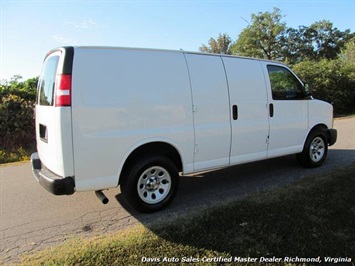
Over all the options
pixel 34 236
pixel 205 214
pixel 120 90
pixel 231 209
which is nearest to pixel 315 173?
pixel 231 209

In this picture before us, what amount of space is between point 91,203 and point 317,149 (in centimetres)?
459

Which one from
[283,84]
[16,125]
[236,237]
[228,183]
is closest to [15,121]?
[16,125]

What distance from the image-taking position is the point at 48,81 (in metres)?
4.05

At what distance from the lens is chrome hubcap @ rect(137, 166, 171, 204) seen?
13.3ft

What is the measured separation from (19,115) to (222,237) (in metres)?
8.55

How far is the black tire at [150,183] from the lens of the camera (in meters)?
3.89

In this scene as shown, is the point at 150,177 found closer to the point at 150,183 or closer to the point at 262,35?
the point at 150,183

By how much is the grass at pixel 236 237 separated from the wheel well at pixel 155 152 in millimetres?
794

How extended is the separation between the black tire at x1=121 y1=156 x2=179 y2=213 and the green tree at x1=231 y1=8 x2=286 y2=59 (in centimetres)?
4124

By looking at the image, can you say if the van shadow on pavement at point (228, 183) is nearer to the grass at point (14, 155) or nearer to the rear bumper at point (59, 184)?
the rear bumper at point (59, 184)

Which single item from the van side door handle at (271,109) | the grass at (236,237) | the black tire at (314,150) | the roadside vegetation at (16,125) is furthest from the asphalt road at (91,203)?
the roadside vegetation at (16,125)

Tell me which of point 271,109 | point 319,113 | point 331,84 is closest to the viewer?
point 271,109

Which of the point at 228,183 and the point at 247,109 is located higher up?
the point at 247,109

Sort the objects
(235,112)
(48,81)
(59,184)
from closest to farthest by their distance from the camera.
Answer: (59,184) → (48,81) → (235,112)
